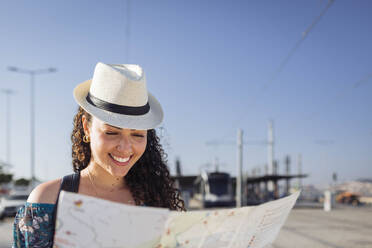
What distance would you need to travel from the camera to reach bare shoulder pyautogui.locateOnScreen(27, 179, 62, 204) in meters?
1.47

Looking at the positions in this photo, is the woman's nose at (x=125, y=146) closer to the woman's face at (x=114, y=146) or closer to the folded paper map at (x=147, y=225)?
the woman's face at (x=114, y=146)

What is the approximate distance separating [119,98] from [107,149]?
189 millimetres

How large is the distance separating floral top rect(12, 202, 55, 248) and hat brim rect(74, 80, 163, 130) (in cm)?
Answer: 34

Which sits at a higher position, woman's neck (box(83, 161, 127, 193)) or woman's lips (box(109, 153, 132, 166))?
woman's lips (box(109, 153, 132, 166))

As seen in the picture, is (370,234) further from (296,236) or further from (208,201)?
(208,201)

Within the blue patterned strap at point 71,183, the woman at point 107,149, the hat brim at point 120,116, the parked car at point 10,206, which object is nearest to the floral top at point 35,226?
the woman at point 107,149

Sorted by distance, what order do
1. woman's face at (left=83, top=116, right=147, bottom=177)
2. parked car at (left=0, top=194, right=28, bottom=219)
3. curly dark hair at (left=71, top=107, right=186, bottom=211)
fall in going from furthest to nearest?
parked car at (left=0, top=194, right=28, bottom=219) → curly dark hair at (left=71, top=107, right=186, bottom=211) → woman's face at (left=83, top=116, right=147, bottom=177)

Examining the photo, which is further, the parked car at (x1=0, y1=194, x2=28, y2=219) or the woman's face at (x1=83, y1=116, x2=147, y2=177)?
the parked car at (x1=0, y1=194, x2=28, y2=219)

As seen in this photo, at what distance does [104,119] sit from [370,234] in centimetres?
1227

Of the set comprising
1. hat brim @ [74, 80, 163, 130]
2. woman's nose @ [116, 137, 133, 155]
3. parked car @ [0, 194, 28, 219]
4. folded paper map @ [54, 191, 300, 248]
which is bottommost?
parked car @ [0, 194, 28, 219]

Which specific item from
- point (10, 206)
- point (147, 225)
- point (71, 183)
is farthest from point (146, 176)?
point (10, 206)

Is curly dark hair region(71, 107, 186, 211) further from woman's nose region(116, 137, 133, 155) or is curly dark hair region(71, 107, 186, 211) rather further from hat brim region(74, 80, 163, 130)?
woman's nose region(116, 137, 133, 155)

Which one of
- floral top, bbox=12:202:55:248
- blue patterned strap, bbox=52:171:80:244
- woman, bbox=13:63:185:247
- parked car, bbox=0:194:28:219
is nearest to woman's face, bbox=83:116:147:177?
woman, bbox=13:63:185:247

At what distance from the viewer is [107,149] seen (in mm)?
1518
